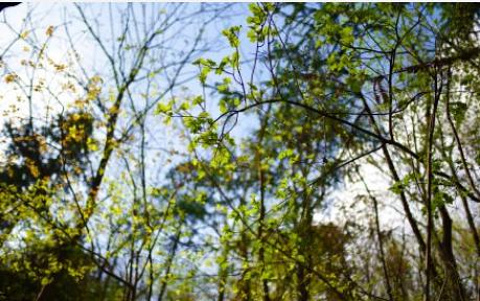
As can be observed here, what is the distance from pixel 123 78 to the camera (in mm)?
7660

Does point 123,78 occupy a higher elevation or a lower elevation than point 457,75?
higher

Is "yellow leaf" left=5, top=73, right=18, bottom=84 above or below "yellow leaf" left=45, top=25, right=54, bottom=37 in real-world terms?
below

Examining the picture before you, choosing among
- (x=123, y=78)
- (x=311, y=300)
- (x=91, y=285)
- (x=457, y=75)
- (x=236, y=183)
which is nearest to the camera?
(x=457, y=75)

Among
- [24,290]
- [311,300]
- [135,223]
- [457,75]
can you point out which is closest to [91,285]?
[24,290]

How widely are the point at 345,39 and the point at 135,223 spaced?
4.82 m

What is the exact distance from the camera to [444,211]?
13.8 ft

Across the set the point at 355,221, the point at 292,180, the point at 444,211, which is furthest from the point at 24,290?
the point at 444,211

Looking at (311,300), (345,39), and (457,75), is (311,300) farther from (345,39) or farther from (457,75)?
(345,39)

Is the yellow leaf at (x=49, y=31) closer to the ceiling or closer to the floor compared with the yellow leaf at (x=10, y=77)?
closer to the ceiling

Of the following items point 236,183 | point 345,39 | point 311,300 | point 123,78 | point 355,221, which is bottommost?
point 311,300

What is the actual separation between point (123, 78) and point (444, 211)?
6.41m

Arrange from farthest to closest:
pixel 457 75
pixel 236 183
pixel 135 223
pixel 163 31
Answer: pixel 236 183
pixel 163 31
pixel 135 223
pixel 457 75

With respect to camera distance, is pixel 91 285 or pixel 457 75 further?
pixel 91 285

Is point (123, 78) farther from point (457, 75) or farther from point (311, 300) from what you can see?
point (457, 75)
